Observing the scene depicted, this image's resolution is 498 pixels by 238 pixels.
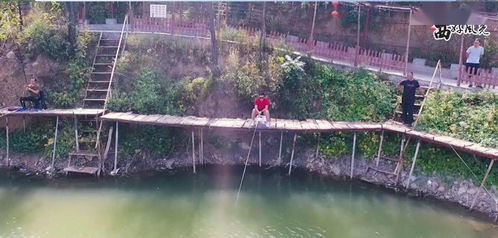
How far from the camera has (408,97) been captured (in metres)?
12.0

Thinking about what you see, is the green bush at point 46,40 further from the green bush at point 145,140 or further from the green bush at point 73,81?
the green bush at point 145,140

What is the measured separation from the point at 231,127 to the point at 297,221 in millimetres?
3369

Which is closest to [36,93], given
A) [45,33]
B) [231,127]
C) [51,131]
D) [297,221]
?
[51,131]

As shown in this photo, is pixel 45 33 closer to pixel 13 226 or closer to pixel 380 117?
pixel 13 226

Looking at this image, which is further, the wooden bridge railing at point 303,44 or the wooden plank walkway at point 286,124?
the wooden bridge railing at point 303,44

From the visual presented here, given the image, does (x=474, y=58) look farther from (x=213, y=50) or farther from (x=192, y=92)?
(x=192, y=92)

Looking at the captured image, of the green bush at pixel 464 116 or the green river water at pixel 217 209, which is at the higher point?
the green bush at pixel 464 116

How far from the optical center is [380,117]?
499 inches

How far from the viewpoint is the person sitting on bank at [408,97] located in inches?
471

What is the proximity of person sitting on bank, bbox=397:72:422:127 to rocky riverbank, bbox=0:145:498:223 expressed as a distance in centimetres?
146

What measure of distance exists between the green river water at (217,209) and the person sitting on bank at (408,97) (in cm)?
241

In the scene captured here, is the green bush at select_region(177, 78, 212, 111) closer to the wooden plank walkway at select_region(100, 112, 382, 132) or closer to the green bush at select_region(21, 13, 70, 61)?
the wooden plank walkway at select_region(100, 112, 382, 132)

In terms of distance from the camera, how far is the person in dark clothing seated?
12.0m

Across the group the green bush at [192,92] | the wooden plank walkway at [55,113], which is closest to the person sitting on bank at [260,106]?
the green bush at [192,92]
